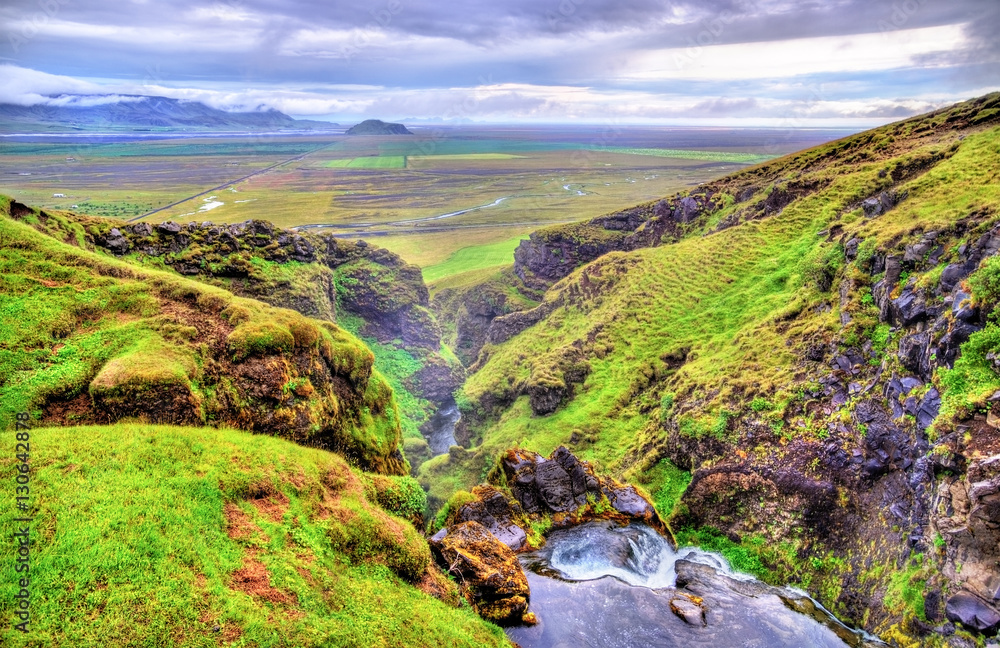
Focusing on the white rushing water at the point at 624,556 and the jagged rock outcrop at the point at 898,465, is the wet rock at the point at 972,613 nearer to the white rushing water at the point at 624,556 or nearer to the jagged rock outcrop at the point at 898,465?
the jagged rock outcrop at the point at 898,465

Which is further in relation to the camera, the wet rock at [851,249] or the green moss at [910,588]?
the wet rock at [851,249]

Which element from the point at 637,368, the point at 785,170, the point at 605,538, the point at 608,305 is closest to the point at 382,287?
the point at 608,305

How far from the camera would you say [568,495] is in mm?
28359

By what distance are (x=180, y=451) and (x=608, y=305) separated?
51.3 metres

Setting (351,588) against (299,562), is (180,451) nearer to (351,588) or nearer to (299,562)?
(299,562)

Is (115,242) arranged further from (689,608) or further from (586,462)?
(689,608)

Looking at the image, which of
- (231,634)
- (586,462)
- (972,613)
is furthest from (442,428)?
(231,634)

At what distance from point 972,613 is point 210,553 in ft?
74.0

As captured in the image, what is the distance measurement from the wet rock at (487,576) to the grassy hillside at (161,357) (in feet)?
21.6

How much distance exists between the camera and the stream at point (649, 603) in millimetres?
20094

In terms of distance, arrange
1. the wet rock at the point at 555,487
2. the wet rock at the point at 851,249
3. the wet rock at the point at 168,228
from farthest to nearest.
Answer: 1. the wet rock at the point at 168,228
2. the wet rock at the point at 851,249
3. the wet rock at the point at 555,487

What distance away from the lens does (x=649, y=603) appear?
21.8 meters

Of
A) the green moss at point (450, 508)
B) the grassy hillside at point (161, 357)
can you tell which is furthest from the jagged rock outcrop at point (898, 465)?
the grassy hillside at point (161, 357)

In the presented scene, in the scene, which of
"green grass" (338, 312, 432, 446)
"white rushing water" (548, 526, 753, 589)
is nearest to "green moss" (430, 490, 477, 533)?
"white rushing water" (548, 526, 753, 589)
